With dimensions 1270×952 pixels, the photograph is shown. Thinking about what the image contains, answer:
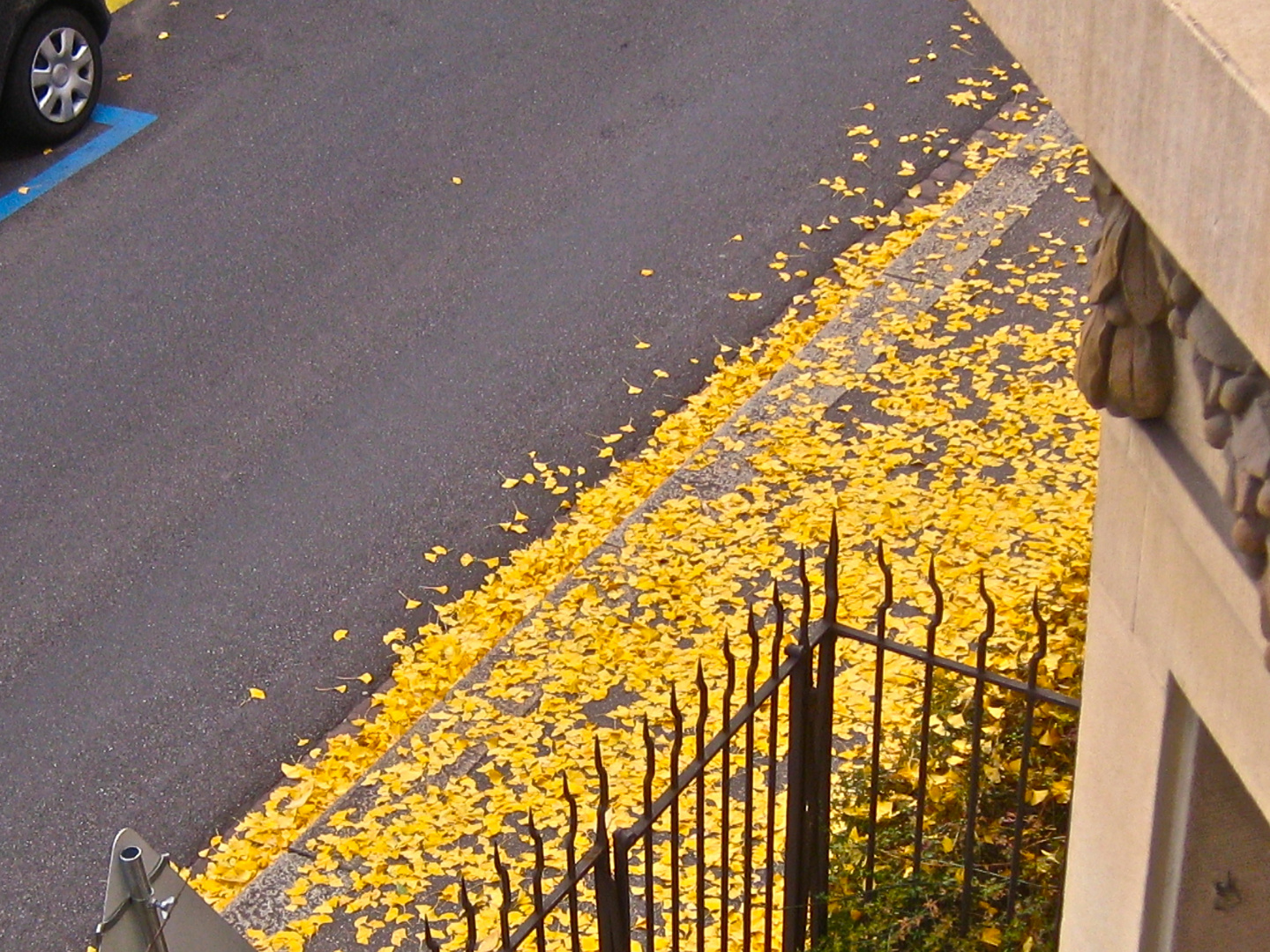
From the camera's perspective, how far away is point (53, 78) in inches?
433

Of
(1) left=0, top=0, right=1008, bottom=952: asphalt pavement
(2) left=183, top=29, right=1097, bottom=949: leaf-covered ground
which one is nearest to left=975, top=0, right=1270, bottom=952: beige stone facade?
(2) left=183, top=29, right=1097, bottom=949: leaf-covered ground

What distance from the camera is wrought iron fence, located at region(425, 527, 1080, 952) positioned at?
4363 mm

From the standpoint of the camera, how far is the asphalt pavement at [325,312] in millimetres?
7434

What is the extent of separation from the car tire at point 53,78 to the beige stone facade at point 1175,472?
9075 millimetres

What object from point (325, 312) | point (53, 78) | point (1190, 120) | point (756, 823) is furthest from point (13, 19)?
point (1190, 120)

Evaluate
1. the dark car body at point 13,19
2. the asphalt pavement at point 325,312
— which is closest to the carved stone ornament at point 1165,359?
the asphalt pavement at point 325,312

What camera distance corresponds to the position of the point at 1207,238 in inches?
91.0

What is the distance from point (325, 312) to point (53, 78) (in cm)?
295

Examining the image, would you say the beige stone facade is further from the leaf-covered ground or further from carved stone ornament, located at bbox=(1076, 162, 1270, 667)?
the leaf-covered ground

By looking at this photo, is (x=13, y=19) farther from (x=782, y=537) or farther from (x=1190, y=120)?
(x=1190, y=120)

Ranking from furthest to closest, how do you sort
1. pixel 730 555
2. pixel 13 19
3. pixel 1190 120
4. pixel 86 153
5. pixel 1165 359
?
pixel 86 153 < pixel 13 19 < pixel 730 555 < pixel 1165 359 < pixel 1190 120

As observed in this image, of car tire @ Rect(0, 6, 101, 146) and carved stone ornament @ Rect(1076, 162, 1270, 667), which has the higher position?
car tire @ Rect(0, 6, 101, 146)

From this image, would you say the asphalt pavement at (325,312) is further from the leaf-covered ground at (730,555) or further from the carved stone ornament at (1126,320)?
the carved stone ornament at (1126,320)

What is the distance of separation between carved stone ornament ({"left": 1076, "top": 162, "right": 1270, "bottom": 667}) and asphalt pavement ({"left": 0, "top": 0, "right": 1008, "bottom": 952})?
16.0ft
